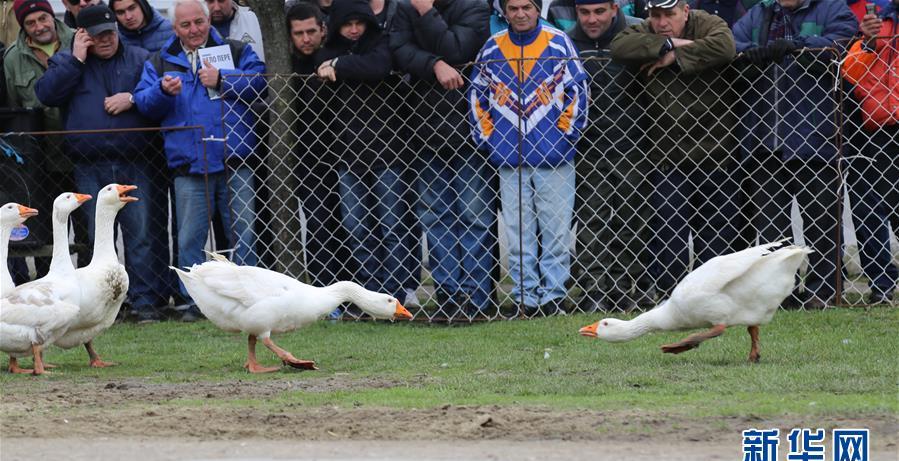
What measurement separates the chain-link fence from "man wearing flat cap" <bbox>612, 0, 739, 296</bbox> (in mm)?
18

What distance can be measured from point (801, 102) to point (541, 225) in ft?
7.68

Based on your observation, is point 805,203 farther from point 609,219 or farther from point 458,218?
point 458,218

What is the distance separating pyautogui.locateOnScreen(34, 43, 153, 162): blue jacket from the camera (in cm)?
1295

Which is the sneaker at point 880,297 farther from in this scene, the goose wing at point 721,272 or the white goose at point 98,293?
the white goose at point 98,293

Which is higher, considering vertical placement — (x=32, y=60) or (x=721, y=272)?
(x=32, y=60)

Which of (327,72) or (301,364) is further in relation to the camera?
(327,72)

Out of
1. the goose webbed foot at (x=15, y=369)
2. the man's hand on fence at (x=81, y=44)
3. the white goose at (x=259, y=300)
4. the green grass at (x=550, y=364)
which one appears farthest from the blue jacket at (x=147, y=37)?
the goose webbed foot at (x=15, y=369)

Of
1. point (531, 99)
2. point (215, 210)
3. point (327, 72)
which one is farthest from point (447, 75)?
point (215, 210)

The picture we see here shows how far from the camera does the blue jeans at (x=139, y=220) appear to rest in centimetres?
1309

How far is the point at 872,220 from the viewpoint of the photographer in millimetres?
12141

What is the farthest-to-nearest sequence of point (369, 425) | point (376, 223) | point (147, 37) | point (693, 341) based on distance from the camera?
point (147, 37) → point (376, 223) → point (693, 341) → point (369, 425)

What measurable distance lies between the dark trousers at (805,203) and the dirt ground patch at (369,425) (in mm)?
4462

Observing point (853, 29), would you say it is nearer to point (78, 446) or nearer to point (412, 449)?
point (412, 449)

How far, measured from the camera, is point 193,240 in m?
13.0
